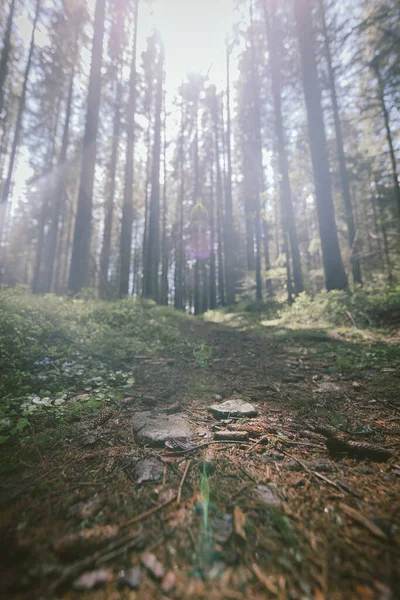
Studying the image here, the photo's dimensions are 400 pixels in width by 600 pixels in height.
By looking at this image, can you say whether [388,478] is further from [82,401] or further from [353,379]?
[82,401]

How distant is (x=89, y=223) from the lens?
972 centimetres

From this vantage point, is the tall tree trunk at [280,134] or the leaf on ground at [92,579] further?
the tall tree trunk at [280,134]

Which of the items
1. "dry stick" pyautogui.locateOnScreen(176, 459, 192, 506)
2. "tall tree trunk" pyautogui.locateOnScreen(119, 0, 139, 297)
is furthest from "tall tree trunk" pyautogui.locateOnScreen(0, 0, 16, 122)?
"dry stick" pyautogui.locateOnScreen(176, 459, 192, 506)

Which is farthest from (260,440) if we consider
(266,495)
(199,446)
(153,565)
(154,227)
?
(154,227)

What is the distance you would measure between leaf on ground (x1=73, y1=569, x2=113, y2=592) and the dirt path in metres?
0.02

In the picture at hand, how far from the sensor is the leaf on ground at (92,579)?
0.87m

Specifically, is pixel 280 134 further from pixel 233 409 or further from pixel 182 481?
pixel 182 481

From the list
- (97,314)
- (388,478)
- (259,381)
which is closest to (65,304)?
(97,314)

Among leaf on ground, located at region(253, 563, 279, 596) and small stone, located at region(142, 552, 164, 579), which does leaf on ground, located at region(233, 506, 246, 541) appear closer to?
leaf on ground, located at region(253, 563, 279, 596)

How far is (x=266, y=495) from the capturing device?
1.37 meters

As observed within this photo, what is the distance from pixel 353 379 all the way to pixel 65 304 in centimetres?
620

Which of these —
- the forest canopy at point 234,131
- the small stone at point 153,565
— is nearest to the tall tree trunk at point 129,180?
the forest canopy at point 234,131

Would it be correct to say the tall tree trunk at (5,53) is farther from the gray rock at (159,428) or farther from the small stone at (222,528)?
the small stone at (222,528)

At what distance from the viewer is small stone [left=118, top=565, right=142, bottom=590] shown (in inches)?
34.5
